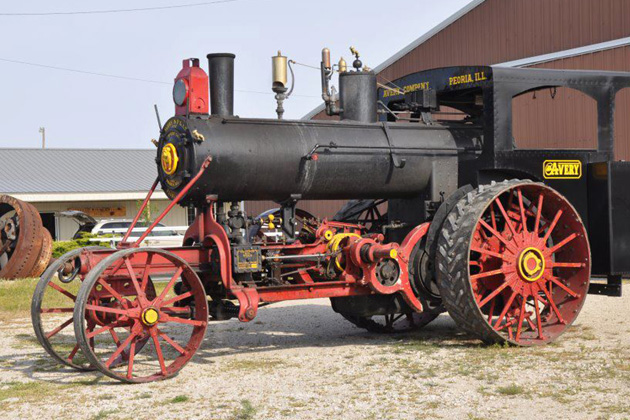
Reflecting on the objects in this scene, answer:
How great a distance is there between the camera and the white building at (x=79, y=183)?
103ft

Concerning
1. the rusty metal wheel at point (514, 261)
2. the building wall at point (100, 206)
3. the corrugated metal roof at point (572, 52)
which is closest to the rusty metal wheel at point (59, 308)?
the rusty metal wheel at point (514, 261)

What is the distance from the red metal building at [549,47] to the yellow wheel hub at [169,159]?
8548 millimetres

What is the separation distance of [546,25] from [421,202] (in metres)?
9.88

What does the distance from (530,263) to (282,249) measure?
223cm

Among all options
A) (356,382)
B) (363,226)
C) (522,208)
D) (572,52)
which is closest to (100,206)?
(572,52)

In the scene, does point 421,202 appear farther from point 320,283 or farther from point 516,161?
point 320,283

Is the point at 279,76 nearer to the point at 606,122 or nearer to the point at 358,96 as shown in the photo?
the point at 358,96

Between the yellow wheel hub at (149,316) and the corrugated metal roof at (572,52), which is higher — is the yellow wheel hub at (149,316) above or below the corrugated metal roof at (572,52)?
below

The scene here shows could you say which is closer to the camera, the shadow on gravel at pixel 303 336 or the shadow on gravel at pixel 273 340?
the shadow on gravel at pixel 273 340

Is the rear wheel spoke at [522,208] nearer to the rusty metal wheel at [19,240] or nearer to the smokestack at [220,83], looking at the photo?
the smokestack at [220,83]

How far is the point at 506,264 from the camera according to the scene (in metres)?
7.97

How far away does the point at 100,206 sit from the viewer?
33438 millimetres

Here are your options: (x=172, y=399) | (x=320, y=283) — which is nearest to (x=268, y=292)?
(x=320, y=283)

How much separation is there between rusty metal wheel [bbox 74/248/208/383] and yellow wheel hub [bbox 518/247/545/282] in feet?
9.41
